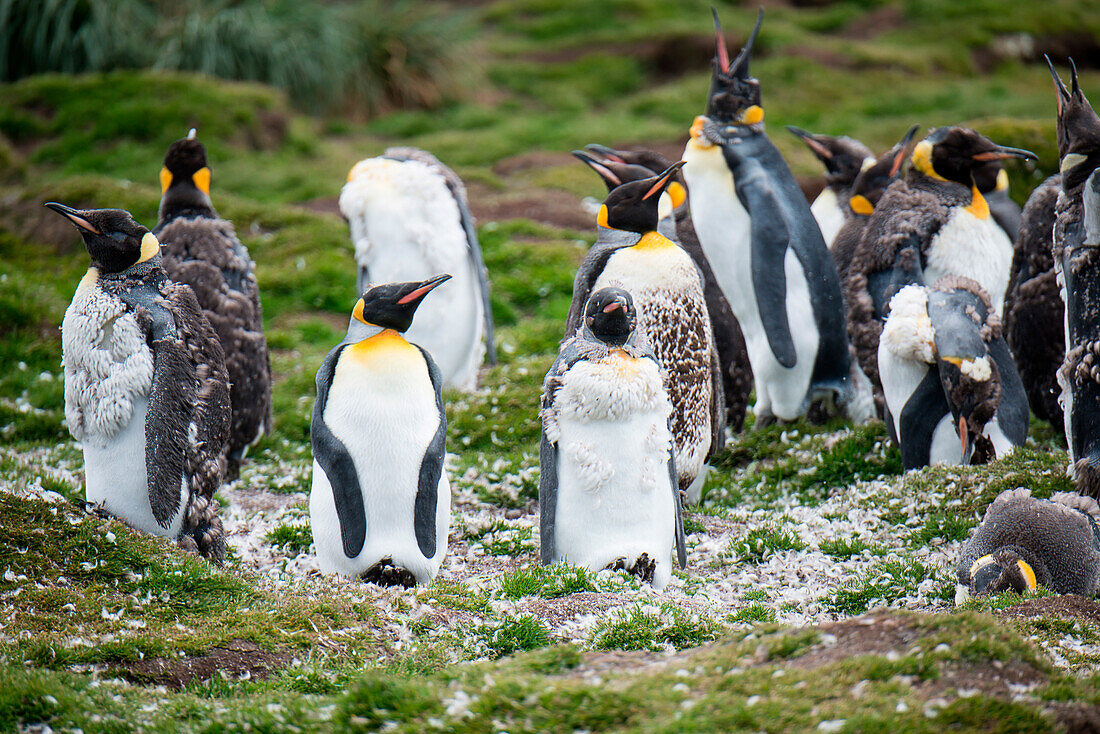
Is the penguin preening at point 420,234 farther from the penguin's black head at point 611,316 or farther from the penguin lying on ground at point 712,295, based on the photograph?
the penguin's black head at point 611,316

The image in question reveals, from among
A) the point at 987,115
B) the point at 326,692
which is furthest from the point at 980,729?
the point at 987,115

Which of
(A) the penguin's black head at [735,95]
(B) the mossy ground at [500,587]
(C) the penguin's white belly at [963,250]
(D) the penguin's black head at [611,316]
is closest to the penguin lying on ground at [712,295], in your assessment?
(B) the mossy ground at [500,587]

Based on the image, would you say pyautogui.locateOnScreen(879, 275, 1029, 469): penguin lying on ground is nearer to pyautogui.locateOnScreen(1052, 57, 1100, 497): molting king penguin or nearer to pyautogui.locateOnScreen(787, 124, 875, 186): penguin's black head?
pyautogui.locateOnScreen(1052, 57, 1100, 497): molting king penguin

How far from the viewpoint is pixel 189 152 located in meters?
7.45

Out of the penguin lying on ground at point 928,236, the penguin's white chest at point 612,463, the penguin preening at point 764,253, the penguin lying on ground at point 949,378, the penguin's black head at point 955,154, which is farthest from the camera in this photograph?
the penguin preening at point 764,253

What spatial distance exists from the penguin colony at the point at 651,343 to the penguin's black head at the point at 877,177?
2 cm

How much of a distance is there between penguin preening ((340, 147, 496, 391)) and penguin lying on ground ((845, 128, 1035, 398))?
3046 mm

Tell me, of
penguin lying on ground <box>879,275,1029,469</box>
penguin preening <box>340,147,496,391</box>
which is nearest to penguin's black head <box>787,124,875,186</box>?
penguin lying on ground <box>879,275,1029,469</box>

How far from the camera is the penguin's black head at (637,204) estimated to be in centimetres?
643

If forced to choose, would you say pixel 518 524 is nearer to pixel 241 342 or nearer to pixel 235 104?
pixel 241 342

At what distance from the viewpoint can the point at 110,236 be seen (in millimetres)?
5543

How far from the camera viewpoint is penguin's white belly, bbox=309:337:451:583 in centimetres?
523

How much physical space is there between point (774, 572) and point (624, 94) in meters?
17.8

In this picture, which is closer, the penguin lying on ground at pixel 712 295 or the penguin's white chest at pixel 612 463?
the penguin's white chest at pixel 612 463
